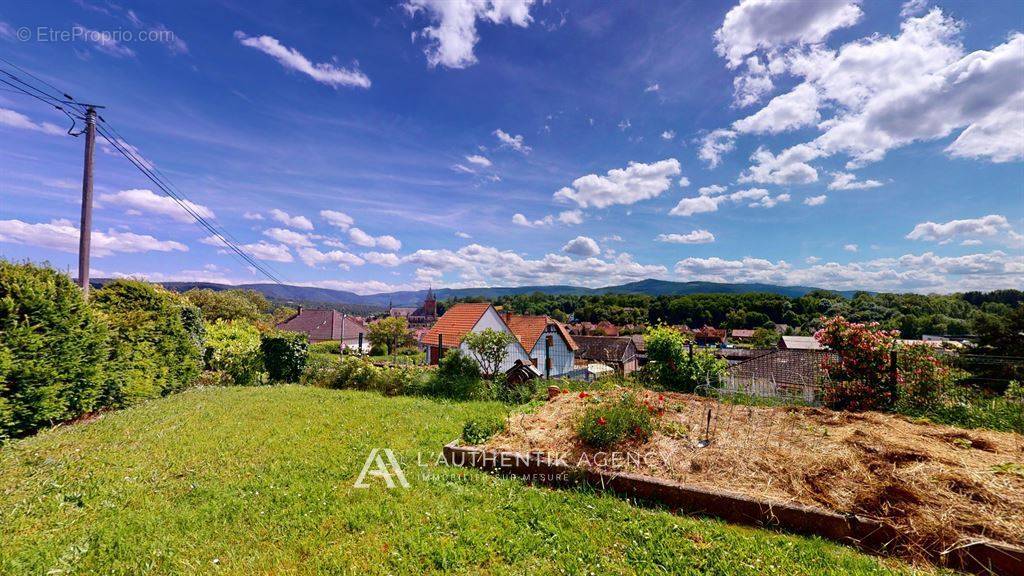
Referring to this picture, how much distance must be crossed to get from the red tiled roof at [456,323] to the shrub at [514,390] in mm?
10378

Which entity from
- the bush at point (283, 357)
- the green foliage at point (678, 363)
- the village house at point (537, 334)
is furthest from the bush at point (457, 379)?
the village house at point (537, 334)

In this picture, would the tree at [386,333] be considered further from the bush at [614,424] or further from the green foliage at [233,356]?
the bush at [614,424]

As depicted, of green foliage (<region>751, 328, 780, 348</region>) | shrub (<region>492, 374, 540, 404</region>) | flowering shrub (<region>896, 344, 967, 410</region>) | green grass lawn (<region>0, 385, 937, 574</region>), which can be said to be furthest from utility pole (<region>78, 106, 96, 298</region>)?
green foliage (<region>751, 328, 780, 348</region>)

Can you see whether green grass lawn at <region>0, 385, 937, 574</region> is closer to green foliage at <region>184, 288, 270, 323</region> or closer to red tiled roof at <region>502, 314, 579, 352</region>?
red tiled roof at <region>502, 314, 579, 352</region>

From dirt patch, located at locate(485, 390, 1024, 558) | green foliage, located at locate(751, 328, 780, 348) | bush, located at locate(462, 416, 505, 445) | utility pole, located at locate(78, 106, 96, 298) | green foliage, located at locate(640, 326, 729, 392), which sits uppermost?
utility pole, located at locate(78, 106, 96, 298)

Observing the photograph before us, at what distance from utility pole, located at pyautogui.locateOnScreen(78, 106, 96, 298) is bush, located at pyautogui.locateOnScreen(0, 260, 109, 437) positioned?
2500 mm

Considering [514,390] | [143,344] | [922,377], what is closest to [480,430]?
[514,390]

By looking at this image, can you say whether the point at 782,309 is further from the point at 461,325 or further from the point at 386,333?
the point at 461,325

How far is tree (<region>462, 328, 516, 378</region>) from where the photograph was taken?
29.9 feet

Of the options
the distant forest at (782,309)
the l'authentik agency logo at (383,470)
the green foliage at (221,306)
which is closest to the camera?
the l'authentik agency logo at (383,470)

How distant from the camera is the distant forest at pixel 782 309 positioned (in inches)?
2106

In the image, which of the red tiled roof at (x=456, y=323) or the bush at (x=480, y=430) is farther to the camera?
the red tiled roof at (x=456, y=323)

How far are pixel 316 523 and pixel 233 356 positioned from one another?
Result: 11.5 meters

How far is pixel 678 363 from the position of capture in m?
7.59
